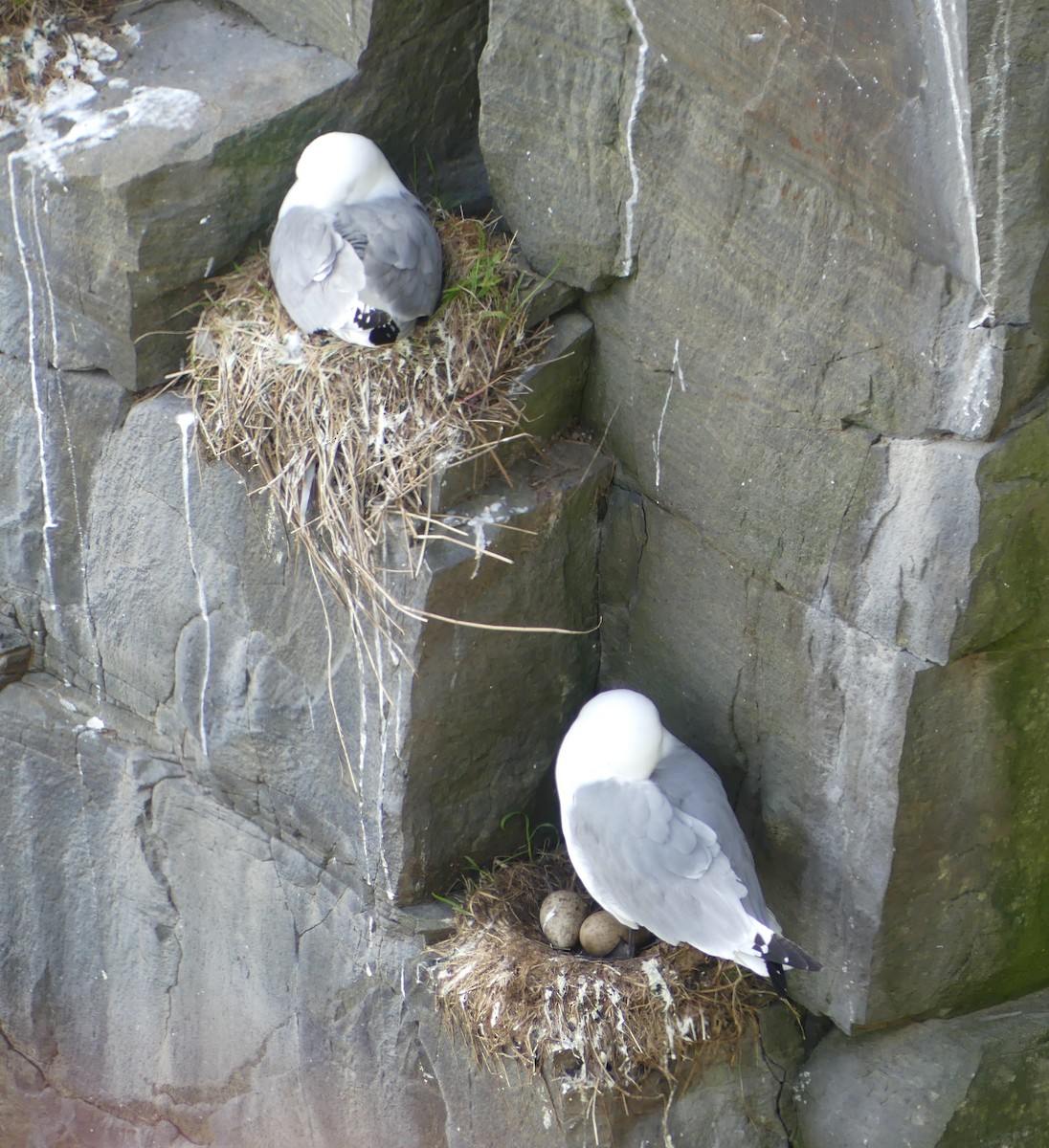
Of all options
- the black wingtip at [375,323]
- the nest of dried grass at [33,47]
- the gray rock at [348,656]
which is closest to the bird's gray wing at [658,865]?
the gray rock at [348,656]

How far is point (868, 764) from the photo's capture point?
223cm

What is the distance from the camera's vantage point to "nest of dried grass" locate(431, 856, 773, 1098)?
249cm

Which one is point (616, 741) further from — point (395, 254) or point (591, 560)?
point (395, 254)

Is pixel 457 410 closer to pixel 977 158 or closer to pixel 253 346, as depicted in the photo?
pixel 253 346

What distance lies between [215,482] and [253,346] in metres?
0.31

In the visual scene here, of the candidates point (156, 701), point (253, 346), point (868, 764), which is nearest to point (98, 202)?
point (253, 346)

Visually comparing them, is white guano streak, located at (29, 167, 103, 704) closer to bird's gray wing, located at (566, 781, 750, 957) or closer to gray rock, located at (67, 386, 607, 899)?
gray rock, located at (67, 386, 607, 899)

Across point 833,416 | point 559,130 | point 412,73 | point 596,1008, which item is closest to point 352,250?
point 559,130

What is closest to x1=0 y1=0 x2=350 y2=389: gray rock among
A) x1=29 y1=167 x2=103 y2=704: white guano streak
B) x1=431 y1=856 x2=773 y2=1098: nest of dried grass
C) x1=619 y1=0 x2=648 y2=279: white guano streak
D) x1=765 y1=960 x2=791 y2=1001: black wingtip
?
x1=29 y1=167 x2=103 y2=704: white guano streak

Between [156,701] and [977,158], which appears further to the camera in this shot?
[156,701]

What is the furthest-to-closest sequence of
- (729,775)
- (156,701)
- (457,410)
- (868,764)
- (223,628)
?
1. (156,701)
2. (223,628)
3. (729,775)
4. (457,410)
5. (868,764)

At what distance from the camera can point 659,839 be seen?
89.9 inches

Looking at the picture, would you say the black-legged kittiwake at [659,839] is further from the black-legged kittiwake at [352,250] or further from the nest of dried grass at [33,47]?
the nest of dried grass at [33,47]

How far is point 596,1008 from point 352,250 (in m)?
1.37
